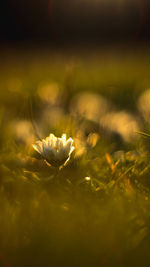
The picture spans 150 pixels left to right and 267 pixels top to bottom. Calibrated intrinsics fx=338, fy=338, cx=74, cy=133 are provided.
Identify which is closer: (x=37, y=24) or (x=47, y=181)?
(x=47, y=181)

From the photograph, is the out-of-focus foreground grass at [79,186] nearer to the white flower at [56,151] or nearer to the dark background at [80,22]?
the white flower at [56,151]

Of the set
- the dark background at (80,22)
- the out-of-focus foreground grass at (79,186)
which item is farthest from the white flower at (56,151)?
the dark background at (80,22)

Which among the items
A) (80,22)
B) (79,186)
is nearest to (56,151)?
(79,186)

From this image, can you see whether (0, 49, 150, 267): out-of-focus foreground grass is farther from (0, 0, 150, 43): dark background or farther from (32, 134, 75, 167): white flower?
(0, 0, 150, 43): dark background

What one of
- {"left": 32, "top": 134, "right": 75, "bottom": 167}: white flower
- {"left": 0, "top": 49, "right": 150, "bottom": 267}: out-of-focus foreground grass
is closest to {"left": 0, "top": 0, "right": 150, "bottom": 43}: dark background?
{"left": 0, "top": 49, "right": 150, "bottom": 267}: out-of-focus foreground grass

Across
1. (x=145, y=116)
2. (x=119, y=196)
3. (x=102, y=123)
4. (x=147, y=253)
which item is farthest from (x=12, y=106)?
(x=147, y=253)

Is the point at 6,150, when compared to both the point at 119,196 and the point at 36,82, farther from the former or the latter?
the point at 36,82
